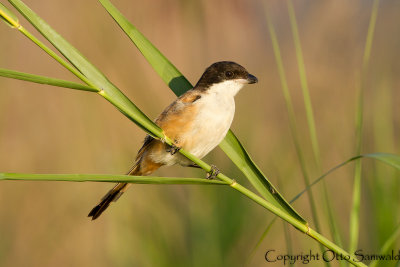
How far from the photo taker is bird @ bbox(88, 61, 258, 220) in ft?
8.58

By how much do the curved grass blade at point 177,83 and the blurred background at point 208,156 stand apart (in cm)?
84

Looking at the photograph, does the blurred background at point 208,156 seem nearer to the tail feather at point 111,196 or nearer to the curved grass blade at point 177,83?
the tail feather at point 111,196

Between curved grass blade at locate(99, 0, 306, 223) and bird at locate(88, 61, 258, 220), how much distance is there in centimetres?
45

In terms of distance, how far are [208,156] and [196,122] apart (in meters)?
0.50

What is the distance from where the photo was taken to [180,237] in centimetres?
293

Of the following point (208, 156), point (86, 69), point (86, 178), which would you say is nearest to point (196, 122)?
point (208, 156)

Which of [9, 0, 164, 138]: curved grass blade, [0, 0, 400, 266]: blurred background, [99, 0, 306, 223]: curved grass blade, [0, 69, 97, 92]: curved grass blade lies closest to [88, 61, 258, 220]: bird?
[0, 0, 400, 266]: blurred background

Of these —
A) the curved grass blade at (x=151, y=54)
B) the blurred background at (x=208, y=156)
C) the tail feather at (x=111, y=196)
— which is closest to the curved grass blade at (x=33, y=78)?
the curved grass blade at (x=151, y=54)

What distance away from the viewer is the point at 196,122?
268 centimetres

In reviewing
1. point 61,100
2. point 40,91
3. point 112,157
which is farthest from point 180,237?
point 40,91

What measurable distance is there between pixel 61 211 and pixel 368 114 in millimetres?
2681

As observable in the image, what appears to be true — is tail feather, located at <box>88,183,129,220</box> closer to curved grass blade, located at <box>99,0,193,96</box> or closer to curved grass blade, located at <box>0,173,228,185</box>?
curved grass blade, located at <box>99,0,193,96</box>

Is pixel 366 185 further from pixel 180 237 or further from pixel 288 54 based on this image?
pixel 288 54

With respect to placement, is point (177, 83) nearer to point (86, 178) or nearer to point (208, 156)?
point (86, 178)
